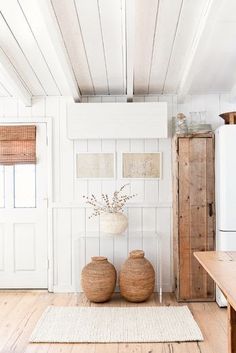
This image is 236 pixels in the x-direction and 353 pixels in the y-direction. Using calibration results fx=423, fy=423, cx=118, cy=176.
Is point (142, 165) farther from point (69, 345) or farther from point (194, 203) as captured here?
point (69, 345)

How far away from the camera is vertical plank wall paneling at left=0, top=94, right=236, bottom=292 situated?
4883mm

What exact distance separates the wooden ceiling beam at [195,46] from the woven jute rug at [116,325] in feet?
7.39

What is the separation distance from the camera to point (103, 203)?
4.88m

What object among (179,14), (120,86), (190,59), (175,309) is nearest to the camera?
(179,14)

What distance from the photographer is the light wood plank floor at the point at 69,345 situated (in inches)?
129

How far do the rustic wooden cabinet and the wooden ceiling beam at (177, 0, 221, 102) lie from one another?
54 centimetres

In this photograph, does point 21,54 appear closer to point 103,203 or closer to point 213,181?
point 103,203

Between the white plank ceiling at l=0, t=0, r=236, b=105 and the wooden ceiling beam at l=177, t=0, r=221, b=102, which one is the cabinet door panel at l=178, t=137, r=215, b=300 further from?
the white plank ceiling at l=0, t=0, r=236, b=105

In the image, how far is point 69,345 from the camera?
11.1ft

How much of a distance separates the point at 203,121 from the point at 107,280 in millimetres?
2019


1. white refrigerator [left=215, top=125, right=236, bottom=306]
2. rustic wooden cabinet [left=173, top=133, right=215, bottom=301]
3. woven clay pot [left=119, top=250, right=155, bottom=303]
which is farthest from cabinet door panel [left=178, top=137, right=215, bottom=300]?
woven clay pot [left=119, top=250, right=155, bottom=303]

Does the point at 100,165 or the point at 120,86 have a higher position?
the point at 120,86

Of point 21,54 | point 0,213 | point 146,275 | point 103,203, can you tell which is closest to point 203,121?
point 103,203

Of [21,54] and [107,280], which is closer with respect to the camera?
[21,54]
